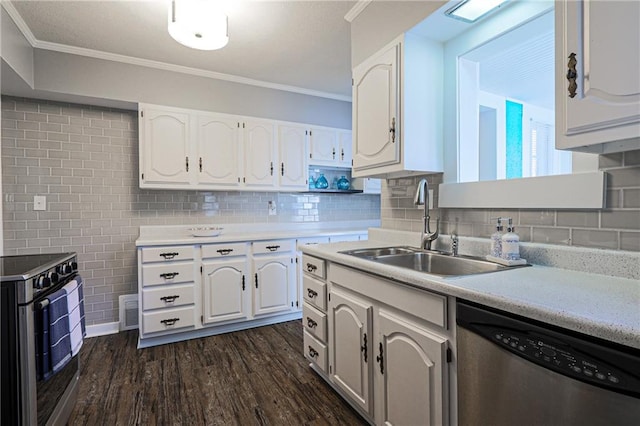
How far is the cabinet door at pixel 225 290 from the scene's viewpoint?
288 centimetres

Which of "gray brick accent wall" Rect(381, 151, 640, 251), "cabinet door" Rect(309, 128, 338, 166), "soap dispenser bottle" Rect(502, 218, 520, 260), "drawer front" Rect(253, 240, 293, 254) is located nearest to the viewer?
"gray brick accent wall" Rect(381, 151, 640, 251)

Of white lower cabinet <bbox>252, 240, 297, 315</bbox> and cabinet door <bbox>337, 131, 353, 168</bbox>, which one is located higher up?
cabinet door <bbox>337, 131, 353, 168</bbox>

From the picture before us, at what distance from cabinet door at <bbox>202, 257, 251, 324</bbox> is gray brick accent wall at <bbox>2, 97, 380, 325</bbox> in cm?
70

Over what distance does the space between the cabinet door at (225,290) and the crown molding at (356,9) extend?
2.19 meters

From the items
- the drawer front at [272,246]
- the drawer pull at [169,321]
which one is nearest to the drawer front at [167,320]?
the drawer pull at [169,321]

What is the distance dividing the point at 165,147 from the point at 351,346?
7.85ft

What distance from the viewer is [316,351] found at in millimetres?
2096

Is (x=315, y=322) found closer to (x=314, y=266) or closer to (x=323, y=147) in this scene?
(x=314, y=266)

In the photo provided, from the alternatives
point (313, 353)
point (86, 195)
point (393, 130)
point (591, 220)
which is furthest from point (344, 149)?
point (591, 220)

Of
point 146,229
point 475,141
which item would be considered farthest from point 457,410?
point 146,229

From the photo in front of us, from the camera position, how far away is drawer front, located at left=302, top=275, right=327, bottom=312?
1986 millimetres

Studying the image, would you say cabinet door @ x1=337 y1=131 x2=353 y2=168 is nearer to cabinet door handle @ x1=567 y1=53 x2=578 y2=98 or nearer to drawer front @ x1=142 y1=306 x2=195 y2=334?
drawer front @ x1=142 y1=306 x2=195 y2=334

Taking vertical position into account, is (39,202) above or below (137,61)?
below

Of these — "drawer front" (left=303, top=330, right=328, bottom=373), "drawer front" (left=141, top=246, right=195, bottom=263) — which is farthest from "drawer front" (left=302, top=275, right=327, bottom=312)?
"drawer front" (left=141, top=246, right=195, bottom=263)
